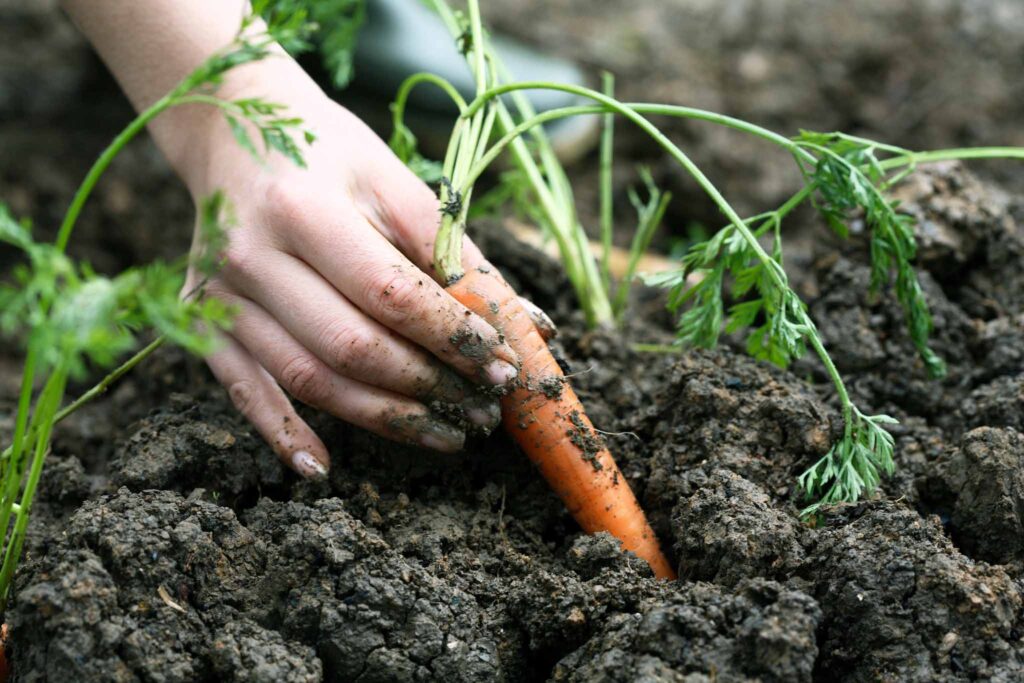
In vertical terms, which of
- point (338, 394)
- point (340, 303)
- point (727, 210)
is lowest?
point (338, 394)

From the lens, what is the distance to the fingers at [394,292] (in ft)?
4.49

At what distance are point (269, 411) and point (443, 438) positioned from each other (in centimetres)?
30

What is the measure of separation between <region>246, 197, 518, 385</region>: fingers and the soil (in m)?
0.25

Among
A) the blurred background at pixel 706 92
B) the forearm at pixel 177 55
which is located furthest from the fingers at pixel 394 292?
the blurred background at pixel 706 92

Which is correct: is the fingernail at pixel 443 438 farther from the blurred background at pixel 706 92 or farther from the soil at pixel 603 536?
the blurred background at pixel 706 92

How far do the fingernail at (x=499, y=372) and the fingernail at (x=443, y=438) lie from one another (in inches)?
3.8

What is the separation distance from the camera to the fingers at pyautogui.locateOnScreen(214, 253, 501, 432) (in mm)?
1393

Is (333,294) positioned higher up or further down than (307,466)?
higher up

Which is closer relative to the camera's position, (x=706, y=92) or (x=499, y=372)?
(x=499, y=372)

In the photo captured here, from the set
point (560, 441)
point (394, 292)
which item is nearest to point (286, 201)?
point (394, 292)

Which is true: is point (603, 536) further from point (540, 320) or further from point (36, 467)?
point (36, 467)

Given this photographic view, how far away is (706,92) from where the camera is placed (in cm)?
333

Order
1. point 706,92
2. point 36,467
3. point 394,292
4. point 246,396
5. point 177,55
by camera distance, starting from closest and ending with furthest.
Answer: point 36,467 < point 394,292 < point 246,396 < point 177,55 < point 706,92

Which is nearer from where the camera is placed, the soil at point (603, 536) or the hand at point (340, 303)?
the soil at point (603, 536)
